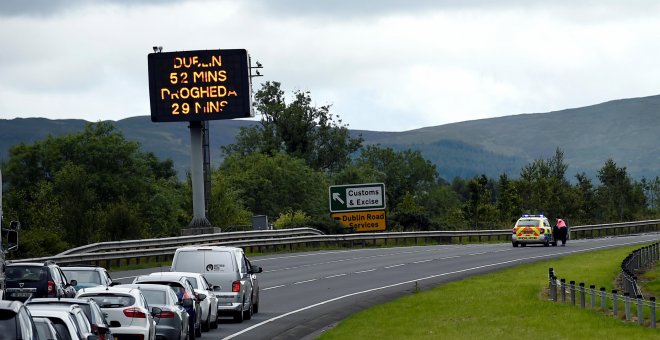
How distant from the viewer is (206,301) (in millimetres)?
30625

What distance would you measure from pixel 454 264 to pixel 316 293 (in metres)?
14.3

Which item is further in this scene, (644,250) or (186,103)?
(186,103)

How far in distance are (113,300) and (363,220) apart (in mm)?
55537

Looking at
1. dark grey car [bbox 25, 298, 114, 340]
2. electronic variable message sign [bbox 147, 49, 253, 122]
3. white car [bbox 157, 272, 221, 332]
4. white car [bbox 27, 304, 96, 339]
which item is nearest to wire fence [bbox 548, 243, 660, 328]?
white car [bbox 157, 272, 221, 332]

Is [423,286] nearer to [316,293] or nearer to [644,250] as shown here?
[316,293]

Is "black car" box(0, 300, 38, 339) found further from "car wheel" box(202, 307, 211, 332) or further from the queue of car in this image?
"car wheel" box(202, 307, 211, 332)

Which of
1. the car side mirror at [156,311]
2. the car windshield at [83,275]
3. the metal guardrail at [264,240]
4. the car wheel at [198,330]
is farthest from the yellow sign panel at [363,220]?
the car side mirror at [156,311]

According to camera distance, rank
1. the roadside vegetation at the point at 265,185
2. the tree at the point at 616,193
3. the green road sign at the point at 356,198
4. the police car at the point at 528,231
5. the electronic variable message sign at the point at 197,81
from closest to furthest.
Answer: the electronic variable message sign at the point at 197,81
the police car at the point at 528,231
the green road sign at the point at 356,198
the roadside vegetation at the point at 265,185
the tree at the point at 616,193

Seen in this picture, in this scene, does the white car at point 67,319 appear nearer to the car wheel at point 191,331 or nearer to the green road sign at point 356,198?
the car wheel at point 191,331

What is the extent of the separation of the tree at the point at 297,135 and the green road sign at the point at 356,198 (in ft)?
222

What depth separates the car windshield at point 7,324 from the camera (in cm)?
1421

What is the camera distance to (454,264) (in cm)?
5669

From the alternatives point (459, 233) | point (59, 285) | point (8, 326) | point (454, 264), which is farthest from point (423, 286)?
point (459, 233)

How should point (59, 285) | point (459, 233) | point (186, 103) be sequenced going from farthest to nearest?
point (459, 233), point (186, 103), point (59, 285)
